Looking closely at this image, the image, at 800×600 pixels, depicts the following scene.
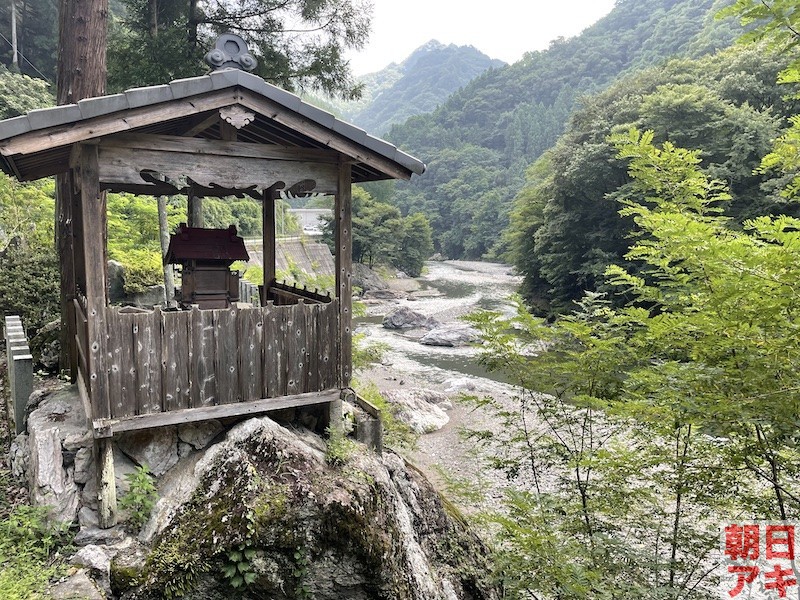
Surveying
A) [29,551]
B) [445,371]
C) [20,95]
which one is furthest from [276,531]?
[20,95]

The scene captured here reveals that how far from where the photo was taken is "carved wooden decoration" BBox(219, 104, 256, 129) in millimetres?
4988

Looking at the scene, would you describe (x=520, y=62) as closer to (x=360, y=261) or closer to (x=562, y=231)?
(x=360, y=261)

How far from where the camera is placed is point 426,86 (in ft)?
527

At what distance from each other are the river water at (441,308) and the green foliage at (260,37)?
21.8ft

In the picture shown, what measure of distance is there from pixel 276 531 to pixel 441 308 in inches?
1172

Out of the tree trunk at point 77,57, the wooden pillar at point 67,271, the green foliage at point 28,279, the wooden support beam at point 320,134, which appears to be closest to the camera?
the wooden support beam at point 320,134

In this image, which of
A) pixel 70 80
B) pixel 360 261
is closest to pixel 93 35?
pixel 70 80

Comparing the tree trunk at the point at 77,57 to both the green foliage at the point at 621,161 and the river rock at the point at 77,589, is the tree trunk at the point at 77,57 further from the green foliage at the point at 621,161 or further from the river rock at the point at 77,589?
the green foliage at the point at 621,161

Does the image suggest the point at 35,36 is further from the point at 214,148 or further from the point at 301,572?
the point at 301,572

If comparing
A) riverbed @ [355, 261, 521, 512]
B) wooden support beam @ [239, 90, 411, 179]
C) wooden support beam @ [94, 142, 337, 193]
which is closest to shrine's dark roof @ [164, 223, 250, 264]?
wooden support beam @ [94, 142, 337, 193]

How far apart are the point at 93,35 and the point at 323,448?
643 centimetres

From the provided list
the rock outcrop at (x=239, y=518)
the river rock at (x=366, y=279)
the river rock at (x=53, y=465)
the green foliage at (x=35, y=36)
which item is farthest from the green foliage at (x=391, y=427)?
the river rock at (x=366, y=279)

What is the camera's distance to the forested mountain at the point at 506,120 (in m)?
68.4

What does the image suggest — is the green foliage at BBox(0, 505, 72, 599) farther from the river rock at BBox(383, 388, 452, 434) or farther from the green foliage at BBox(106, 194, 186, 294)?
the green foliage at BBox(106, 194, 186, 294)
